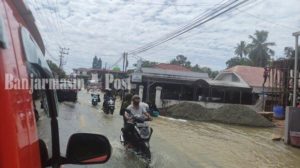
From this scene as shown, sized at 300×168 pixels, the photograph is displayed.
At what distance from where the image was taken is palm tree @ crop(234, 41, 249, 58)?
6700 cm

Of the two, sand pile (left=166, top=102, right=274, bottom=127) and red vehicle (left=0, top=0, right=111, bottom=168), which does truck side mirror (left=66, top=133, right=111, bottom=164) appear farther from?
sand pile (left=166, top=102, right=274, bottom=127)

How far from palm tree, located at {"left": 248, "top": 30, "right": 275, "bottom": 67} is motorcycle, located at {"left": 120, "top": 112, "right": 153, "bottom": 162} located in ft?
178

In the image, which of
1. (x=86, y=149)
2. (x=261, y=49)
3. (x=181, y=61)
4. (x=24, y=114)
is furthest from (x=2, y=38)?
(x=181, y=61)

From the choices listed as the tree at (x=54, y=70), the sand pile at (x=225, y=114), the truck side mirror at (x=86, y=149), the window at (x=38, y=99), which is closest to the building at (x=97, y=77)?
the sand pile at (x=225, y=114)

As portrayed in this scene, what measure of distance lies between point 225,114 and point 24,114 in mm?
24964

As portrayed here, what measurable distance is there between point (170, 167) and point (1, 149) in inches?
352

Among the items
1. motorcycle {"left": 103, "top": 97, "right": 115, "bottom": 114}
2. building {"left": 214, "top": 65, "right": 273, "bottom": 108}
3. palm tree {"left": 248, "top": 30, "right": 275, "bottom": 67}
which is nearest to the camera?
motorcycle {"left": 103, "top": 97, "right": 115, "bottom": 114}

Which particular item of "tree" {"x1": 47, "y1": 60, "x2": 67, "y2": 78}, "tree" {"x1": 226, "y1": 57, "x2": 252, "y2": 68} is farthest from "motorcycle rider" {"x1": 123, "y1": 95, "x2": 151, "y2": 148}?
"tree" {"x1": 226, "y1": 57, "x2": 252, "y2": 68}

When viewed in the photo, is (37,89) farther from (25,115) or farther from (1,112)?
(1,112)

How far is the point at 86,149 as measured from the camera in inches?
78.7

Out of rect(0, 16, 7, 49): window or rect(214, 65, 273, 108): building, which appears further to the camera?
rect(214, 65, 273, 108): building

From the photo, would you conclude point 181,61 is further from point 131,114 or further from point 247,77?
point 131,114

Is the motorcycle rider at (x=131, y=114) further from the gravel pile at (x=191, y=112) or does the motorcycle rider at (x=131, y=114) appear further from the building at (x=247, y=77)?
the building at (x=247, y=77)

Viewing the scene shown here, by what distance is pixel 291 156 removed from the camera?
1391 cm
